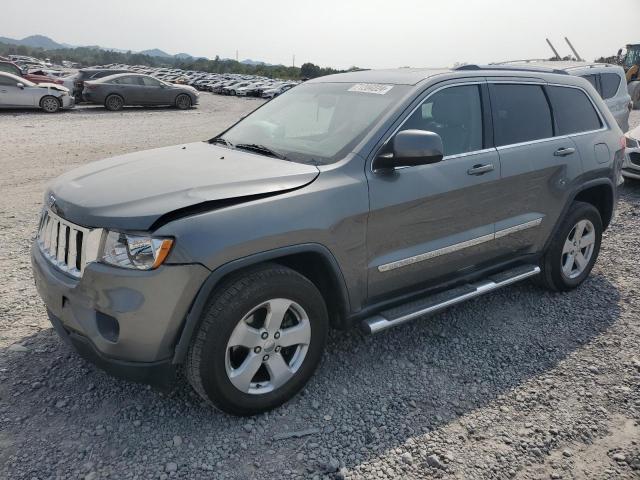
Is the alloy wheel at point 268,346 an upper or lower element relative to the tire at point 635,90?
lower

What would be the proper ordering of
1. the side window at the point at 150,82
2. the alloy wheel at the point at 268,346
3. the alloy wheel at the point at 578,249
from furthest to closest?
the side window at the point at 150,82 → the alloy wheel at the point at 578,249 → the alloy wheel at the point at 268,346

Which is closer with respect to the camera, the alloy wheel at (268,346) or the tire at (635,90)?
the alloy wheel at (268,346)

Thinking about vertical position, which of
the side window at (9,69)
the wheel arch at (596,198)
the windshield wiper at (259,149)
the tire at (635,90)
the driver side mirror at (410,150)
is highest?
the tire at (635,90)

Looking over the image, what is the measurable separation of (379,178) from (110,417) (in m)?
2.00

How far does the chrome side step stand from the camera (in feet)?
10.5

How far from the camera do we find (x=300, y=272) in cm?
308

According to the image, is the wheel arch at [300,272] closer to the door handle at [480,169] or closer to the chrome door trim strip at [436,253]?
the chrome door trim strip at [436,253]

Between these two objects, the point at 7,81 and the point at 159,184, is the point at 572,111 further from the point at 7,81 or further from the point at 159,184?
the point at 7,81

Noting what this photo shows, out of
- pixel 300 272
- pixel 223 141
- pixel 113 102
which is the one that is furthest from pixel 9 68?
pixel 300 272

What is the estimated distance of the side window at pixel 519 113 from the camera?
3869 mm

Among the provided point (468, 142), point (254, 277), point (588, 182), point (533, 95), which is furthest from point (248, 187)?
point (588, 182)

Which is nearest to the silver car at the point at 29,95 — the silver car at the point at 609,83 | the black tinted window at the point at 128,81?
the black tinted window at the point at 128,81

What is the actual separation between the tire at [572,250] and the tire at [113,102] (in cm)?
1912

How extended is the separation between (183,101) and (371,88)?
19974 mm
